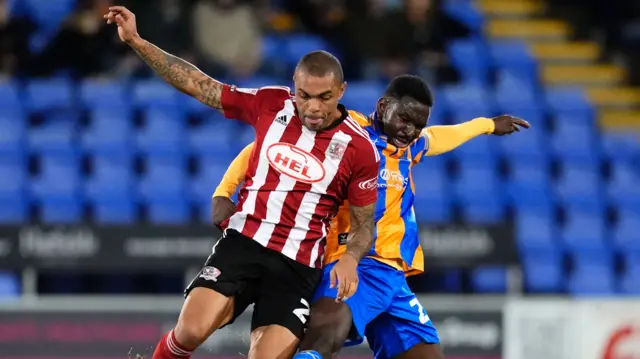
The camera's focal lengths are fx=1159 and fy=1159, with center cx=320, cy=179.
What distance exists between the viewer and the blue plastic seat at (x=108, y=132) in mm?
10422

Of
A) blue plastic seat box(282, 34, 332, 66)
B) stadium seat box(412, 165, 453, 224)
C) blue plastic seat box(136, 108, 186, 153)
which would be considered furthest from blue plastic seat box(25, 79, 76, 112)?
stadium seat box(412, 165, 453, 224)

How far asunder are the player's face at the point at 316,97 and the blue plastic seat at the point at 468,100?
5.88m

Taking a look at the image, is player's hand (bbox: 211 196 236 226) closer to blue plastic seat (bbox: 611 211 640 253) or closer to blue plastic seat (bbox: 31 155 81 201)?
blue plastic seat (bbox: 31 155 81 201)

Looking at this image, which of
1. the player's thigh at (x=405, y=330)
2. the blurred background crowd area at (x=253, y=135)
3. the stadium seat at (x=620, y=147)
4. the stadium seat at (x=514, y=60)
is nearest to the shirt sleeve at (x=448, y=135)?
the player's thigh at (x=405, y=330)

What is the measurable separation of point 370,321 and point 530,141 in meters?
5.91

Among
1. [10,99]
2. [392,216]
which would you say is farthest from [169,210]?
[392,216]

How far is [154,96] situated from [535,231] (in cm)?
377

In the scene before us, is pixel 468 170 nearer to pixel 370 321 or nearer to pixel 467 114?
pixel 467 114

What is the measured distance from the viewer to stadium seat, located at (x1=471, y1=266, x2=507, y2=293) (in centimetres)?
1011

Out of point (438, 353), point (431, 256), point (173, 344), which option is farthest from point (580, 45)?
point (173, 344)

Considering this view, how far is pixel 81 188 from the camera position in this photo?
33.4 ft

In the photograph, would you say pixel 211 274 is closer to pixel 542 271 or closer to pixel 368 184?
pixel 368 184

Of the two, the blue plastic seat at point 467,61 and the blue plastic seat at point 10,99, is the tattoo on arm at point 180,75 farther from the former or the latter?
the blue plastic seat at point 467,61

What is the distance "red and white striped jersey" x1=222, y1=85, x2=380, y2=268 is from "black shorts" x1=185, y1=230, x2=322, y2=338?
5cm
